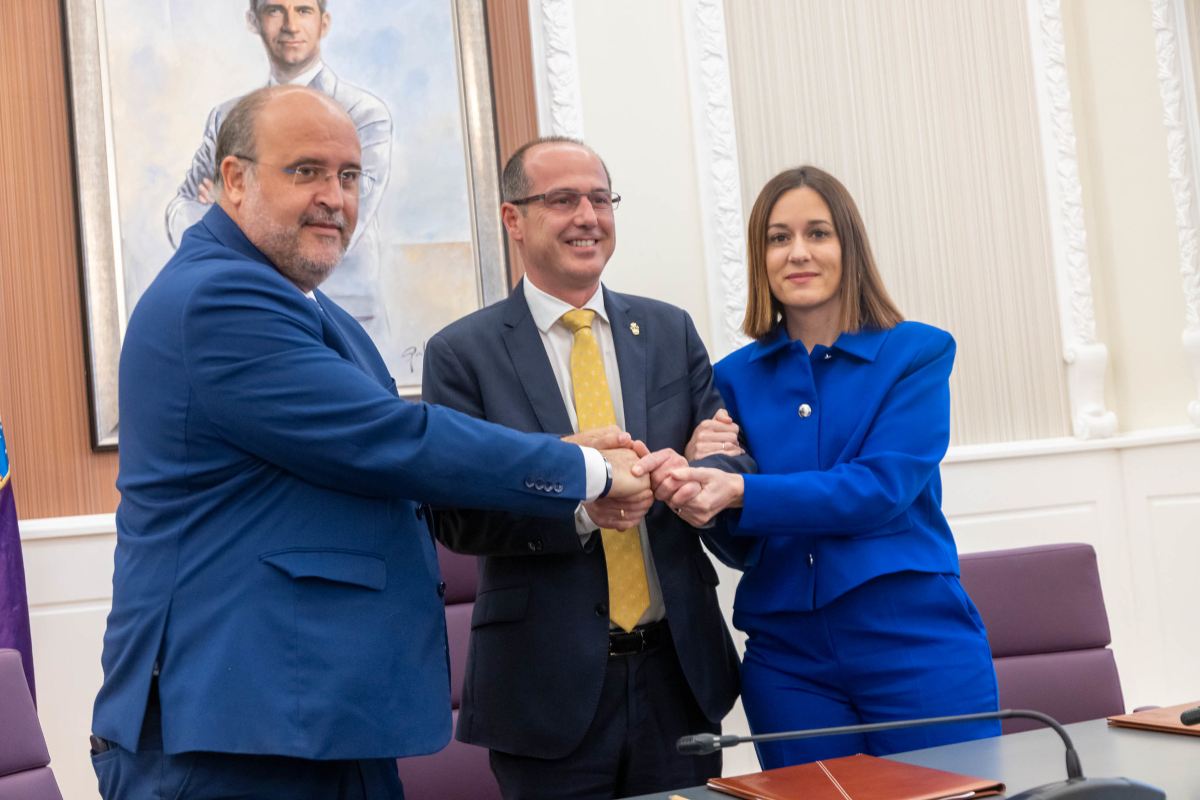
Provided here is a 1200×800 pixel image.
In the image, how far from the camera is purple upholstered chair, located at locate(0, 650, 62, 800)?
210 cm

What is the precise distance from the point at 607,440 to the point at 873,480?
449 millimetres

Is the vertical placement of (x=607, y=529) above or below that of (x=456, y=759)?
above

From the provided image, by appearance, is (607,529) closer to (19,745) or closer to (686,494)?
(686,494)

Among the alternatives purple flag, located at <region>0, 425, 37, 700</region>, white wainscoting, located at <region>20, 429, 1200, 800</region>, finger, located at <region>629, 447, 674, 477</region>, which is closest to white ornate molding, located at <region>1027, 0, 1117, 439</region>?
white wainscoting, located at <region>20, 429, 1200, 800</region>

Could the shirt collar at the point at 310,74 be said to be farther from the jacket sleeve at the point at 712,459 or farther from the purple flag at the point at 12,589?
the jacket sleeve at the point at 712,459

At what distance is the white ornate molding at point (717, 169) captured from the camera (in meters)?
3.88

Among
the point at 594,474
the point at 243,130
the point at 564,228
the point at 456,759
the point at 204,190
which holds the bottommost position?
the point at 456,759

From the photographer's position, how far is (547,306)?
2.29 metres

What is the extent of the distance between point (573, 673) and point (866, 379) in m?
0.73

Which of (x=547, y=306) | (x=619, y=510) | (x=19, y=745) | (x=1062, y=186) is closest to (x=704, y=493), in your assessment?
(x=619, y=510)

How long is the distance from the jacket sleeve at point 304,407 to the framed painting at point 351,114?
6.46 ft

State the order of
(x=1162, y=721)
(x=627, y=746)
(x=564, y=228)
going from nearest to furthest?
(x=1162, y=721)
(x=627, y=746)
(x=564, y=228)

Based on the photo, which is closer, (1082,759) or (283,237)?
(1082,759)

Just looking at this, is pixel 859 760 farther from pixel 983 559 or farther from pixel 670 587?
pixel 983 559
